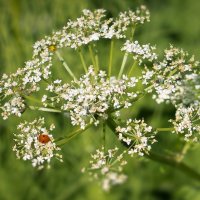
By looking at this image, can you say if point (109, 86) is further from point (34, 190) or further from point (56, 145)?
point (34, 190)

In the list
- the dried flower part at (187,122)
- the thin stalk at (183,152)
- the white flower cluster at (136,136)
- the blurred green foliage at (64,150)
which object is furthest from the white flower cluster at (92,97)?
the blurred green foliage at (64,150)

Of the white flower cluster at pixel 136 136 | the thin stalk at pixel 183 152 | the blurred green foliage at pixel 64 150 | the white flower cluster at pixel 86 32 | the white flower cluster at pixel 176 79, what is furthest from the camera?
the blurred green foliage at pixel 64 150

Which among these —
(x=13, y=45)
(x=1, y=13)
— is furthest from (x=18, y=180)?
(x=1, y=13)

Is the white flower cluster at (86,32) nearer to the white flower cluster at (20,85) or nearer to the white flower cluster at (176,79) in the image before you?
the white flower cluster at (20,85)

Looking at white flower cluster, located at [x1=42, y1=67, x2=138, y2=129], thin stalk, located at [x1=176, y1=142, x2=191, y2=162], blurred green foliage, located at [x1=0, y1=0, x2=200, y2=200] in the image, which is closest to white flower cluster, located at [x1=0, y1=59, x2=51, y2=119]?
white flower cluster, located at [x1=42, y1=67, x2=138, y2=129]

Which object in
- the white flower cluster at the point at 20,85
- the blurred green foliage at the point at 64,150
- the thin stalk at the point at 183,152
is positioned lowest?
the thin stalk at the point at 183,152

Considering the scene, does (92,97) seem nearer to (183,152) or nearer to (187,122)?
(187,122)

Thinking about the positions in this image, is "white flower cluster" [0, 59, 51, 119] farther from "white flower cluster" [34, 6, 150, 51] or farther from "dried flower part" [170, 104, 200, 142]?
"dried flower part" [170, 104, 200, 142]
